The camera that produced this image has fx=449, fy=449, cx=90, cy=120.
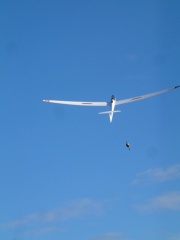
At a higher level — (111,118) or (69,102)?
(69,102)

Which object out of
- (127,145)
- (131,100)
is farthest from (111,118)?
(127,145)

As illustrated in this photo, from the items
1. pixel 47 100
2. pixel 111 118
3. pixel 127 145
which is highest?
pixel 47 100

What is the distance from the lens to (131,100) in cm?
10588

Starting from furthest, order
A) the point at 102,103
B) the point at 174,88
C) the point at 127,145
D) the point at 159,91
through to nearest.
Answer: the point at 102,103
the point at 159,91
the point at 174,88
the point at 127,145

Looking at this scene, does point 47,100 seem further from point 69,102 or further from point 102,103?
point 102,103

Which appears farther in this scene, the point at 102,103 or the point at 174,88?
the point at 102,103

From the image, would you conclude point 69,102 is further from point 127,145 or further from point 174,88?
point 127,145

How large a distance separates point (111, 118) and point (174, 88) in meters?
14.8

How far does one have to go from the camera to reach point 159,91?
102 m

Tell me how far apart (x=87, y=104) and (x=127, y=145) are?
37984mm

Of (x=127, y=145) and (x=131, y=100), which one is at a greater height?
(x=131, y=100)

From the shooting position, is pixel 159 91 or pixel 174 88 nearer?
pixel 174 88

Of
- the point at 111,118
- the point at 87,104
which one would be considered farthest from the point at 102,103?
the point at 111,118

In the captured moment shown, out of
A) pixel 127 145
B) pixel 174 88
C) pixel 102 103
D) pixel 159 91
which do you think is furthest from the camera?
pixel 102 103
